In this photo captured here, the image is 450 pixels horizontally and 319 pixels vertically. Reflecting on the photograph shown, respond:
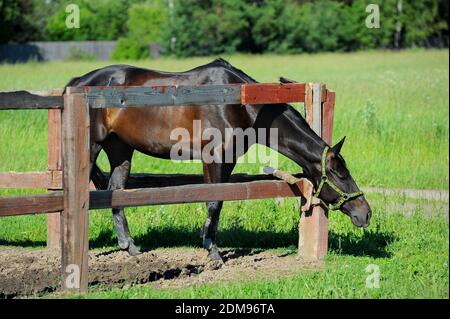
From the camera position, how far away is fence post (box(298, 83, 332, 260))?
796 centimetres

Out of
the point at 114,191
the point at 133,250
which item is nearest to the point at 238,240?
the point at 133,250

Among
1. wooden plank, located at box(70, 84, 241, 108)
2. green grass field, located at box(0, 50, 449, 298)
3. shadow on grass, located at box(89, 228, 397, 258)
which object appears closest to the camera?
wooden plank, located at box(70, 84, 241, 108)

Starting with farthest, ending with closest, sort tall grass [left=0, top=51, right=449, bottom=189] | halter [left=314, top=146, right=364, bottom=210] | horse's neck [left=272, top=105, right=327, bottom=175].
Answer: tall grass [left=0, top=51, right=449, bottom=189], horse's neck [left=272, top=105, right=327, bottom=175], halter [left=314, top=146, right=364, bottom=210]

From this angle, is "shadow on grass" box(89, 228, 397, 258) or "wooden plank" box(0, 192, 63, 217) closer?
"wooden plank" box(0, 192, 63, 217)

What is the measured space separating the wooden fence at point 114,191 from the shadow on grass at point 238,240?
738mm

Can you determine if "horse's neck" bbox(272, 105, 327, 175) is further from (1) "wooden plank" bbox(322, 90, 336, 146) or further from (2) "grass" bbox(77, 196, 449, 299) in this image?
(2) "grass" bbox(77, 196, 449, 299)

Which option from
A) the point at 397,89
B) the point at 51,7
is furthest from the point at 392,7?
the point at 397,89

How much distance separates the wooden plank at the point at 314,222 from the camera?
797cm

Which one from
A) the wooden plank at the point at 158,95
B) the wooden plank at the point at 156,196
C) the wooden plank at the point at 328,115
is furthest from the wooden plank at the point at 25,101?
the wooden plank at the point at 328,115

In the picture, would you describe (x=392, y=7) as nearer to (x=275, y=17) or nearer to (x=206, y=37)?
(x=275, y=17)

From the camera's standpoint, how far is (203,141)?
8344mm

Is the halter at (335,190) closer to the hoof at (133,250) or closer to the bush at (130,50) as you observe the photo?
the hoof at (133,250)

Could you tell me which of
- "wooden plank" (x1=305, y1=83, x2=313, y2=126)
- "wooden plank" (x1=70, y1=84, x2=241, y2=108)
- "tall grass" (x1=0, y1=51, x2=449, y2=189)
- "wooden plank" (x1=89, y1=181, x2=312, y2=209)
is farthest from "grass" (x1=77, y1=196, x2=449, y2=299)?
"tall grass" (x1=0, y1=51, x2=449, y2=189)

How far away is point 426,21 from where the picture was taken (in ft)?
228
